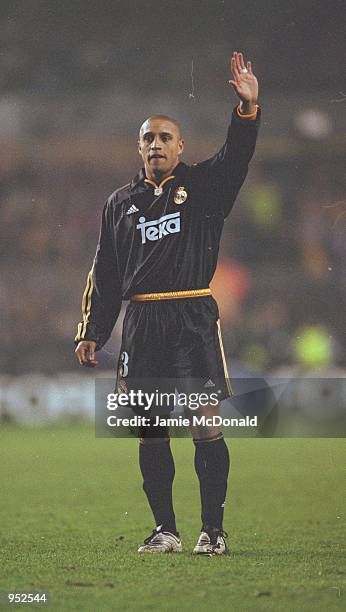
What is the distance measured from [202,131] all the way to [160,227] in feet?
1.48

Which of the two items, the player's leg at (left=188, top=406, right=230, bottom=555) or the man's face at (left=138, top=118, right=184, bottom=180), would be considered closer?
the player's leg at (left=188, top=406, right=230, bottom=555)

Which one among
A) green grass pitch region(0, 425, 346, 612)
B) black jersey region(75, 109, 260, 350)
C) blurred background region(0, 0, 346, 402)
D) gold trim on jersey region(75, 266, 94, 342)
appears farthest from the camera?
blurred background region(0, 0, 346, 402)

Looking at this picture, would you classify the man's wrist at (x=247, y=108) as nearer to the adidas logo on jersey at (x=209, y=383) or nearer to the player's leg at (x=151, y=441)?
the player's leg at (x=151, y=441)

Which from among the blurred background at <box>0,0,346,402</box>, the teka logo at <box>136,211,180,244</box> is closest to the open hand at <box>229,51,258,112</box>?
the blurred background at <box>0,0,346,402</box>

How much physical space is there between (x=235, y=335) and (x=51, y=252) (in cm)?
94

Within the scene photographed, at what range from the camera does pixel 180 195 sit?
345 centimetres

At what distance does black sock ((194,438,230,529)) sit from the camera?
3283mm

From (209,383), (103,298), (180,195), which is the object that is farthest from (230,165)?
(209,383)

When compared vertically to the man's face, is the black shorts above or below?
below

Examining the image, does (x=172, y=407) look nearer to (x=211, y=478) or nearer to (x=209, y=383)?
(x=209, y=383)

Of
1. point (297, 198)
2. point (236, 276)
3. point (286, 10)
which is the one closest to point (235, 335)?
point (236, 276)

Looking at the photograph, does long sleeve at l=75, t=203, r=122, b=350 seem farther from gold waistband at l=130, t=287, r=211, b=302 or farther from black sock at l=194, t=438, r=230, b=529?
black sock at l=194, t=438, r=230, b=529

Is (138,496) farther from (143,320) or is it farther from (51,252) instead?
(51,252)

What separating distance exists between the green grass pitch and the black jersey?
550 millimetres
